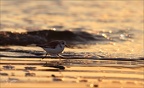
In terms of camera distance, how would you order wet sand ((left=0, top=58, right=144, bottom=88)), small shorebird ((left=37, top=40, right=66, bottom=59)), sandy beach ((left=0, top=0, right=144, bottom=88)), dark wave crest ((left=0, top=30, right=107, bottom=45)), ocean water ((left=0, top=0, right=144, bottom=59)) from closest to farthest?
wet sand ((left=0, top=58, right=144, bottom=88)) < sandy beach ((left=0, top=0, right=144, bottom=88)) < small shorebird ((left=37, top=40, right=66, bottom=59)) < ocean water ((left=0, top=0, right=144, bottom=59)) < dark wave crest ((left=0, top=30, right=107, bottom=45))

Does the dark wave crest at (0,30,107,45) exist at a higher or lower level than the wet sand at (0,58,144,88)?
higher

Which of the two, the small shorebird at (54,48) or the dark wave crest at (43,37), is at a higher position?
the dark wave crest at (43,37)

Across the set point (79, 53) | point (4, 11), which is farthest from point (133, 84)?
point (4, 11)

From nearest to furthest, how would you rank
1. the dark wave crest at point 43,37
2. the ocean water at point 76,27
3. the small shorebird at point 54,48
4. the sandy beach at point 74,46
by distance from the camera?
1. the sandy beach at point 74,46
2. the small shorebird at point 54,48
3. the ocean water at point 76,27
4. the dark wave crest at point 43,37

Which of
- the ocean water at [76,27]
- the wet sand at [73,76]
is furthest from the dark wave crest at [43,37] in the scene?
the wet sand at [73,76]

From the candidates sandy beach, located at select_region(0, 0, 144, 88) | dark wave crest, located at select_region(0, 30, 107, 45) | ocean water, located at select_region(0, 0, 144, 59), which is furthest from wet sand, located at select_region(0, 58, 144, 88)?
dark wave crest, located at select_region(0, 30, 107, 45)

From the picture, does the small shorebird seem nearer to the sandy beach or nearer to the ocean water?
the sandy beach

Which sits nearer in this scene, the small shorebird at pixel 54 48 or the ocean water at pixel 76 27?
the small shorebird at pixel 54 48

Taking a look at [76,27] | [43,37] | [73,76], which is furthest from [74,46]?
[76,27]

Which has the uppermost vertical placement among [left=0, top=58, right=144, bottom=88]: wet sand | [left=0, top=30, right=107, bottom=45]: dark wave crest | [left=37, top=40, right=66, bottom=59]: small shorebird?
[left=0, top=30, right=107, bottom=45]: dark wave crest

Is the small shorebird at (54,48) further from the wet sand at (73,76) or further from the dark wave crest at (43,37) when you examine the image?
the dark wave crest at (43,37)
